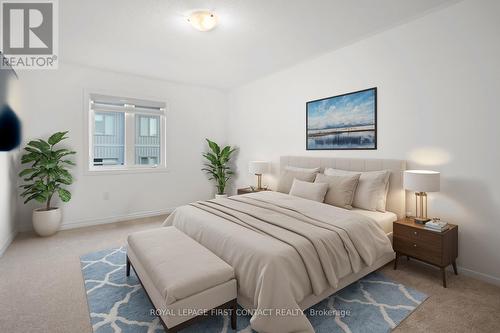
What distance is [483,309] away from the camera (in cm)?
196

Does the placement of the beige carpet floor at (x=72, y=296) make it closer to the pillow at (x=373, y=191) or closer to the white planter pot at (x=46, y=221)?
the white planter pot at (x=46, y=221)

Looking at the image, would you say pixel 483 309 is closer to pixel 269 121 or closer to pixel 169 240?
pixel 169 240

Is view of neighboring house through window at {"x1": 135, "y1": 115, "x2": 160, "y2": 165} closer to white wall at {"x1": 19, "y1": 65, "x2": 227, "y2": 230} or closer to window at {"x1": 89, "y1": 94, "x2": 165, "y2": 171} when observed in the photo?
window at {"x1": 89, "y1": 94, "x2": 165, "y2": 171}

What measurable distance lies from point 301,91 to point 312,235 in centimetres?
277

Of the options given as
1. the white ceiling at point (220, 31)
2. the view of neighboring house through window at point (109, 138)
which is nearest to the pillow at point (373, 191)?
the white ceiling at point (220, 31)

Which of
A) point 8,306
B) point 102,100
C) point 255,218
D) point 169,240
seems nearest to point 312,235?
point 255,218

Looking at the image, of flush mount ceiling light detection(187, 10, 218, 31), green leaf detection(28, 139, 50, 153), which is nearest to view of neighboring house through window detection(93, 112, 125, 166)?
green leaf detection(28, 139, 50, 153)

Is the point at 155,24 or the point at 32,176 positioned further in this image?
the point at 32,176

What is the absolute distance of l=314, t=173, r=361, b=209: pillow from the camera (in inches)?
116

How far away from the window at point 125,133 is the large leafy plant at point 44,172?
23.5 inches

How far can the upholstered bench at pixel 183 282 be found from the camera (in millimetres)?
1536

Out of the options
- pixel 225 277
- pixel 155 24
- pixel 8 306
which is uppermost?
pixel 155 24

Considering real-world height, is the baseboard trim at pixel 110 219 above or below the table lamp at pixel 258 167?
below

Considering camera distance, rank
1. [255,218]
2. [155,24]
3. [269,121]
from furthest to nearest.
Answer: [269,121] < [155,24] < [255,218]
